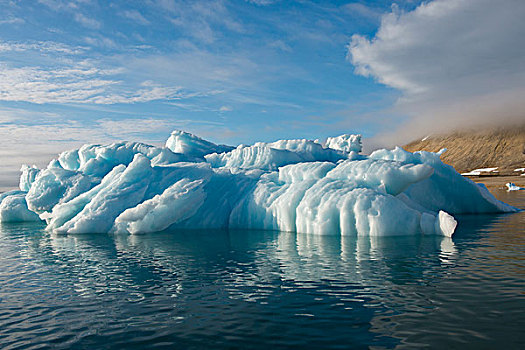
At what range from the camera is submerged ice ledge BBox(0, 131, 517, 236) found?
18.8m

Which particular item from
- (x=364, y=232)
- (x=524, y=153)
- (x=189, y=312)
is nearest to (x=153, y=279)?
(x=189, y=312)

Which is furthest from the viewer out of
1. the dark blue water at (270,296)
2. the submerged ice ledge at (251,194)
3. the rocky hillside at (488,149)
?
the rocky hillside at (488,149)

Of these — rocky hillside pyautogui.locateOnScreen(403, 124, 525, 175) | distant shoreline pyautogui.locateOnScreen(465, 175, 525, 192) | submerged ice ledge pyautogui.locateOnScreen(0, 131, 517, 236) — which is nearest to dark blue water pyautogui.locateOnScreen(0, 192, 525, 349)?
submerged ice ledge pyautogui.locateOnScreen(0, 131, 517, 236)

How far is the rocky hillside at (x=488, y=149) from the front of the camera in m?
150

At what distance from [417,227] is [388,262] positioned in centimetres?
697

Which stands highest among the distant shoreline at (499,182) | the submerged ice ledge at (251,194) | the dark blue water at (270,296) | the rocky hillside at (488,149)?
the rocky hillside at (488,149)

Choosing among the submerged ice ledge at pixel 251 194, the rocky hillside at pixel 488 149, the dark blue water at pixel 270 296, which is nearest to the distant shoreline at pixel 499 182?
the rocky hillside at pixel 488 149

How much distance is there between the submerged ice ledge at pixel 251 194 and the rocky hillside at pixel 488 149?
128054 millimetres

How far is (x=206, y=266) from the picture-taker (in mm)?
12609

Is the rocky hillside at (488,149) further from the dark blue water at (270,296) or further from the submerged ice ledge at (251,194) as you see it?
the dark blue water at (270,296)

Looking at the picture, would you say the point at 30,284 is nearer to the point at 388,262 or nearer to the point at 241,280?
the point at 241,280

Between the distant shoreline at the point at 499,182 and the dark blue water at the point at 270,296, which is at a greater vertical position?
the distant shoreline at the point at 499,182

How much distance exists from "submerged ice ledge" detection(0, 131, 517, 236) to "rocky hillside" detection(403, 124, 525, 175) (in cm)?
12805

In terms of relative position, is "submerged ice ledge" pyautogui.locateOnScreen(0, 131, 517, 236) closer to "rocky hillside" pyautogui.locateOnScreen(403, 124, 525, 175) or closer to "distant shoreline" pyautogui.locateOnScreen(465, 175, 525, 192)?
"distant shoreline" pyautogui.locateOnScreen(465, 175, 525, 192)
